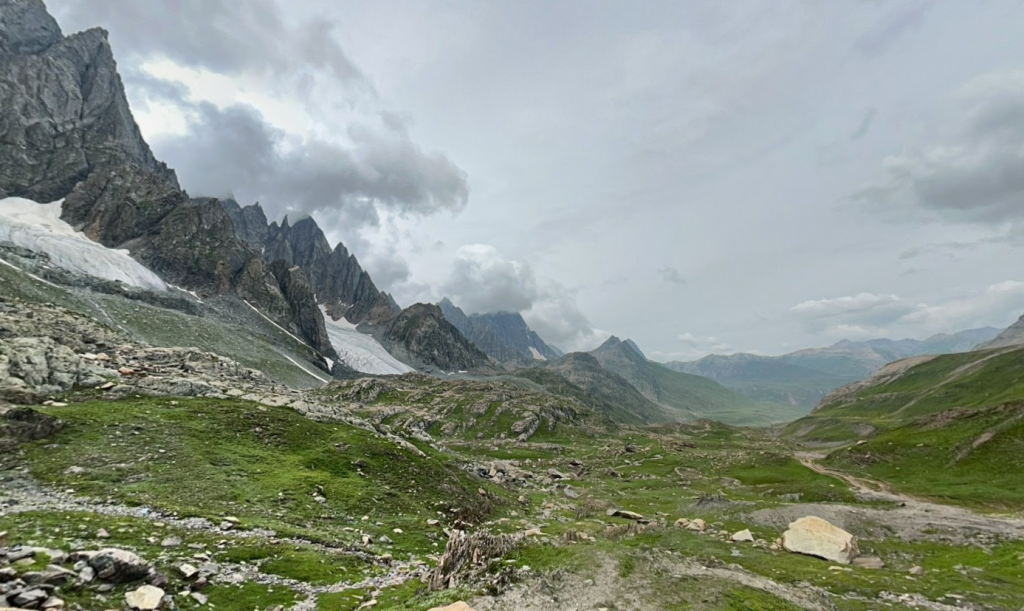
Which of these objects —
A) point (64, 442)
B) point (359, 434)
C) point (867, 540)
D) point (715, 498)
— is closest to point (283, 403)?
point (359, 434)

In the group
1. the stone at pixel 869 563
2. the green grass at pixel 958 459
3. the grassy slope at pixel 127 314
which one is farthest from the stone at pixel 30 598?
the grassy slope at pixel 127 314

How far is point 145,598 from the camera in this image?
16125mm

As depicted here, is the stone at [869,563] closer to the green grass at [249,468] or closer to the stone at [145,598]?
the green grass at [249,468]

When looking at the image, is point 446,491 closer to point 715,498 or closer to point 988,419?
point 715,498

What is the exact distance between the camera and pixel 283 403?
57.9m

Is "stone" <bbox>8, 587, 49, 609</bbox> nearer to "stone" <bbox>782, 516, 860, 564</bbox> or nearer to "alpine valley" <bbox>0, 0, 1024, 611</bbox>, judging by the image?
"alpine valley" <bbox>0, 0, 1024, 611</bbox>

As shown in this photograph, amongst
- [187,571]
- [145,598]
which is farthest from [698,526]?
[145,598]

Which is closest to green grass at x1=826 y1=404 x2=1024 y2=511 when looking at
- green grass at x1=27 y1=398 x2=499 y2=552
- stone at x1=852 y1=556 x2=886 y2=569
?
stone at x1=852 y1=556 x2=886 y2=569

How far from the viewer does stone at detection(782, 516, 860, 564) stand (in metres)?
33.5

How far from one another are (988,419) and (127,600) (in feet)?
394

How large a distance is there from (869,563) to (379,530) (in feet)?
125

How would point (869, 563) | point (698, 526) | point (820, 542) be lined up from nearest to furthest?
point (869, 563)
point (820, 542)
point (698, 526)

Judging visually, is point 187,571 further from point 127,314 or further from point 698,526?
point 127,314

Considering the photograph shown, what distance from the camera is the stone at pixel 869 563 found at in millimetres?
32250
